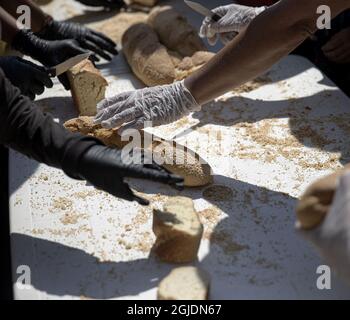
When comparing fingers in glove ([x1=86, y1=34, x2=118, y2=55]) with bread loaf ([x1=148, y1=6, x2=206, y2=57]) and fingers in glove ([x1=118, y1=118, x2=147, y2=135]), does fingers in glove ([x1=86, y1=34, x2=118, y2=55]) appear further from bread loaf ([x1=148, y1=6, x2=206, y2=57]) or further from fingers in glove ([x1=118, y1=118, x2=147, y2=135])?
fingers in glove ([x1=118, y1=118, x2=147, y2=135])

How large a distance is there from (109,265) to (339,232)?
92 centimetres

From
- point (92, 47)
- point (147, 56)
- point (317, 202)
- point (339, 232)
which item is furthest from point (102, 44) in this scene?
point (339, 232)

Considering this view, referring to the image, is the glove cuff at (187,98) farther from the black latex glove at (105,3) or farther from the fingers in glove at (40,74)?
the black latex glove at (105,3)

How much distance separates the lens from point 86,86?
112 inches

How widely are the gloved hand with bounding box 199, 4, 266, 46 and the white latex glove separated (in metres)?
1.64

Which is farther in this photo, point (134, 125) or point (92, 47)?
point (92, 47)

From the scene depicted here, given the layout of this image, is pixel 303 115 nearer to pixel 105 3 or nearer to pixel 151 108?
pixel 151 108

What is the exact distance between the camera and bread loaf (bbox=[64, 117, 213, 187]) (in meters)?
2.38

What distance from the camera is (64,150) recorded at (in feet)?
6.30

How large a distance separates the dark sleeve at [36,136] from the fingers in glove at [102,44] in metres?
1.47

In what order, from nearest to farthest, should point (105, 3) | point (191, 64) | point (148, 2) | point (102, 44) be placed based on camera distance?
point (191, 64) → point (102, 44) → point (105, 3) → point (148, 2)
